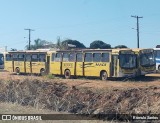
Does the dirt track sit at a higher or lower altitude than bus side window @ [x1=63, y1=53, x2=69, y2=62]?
lower

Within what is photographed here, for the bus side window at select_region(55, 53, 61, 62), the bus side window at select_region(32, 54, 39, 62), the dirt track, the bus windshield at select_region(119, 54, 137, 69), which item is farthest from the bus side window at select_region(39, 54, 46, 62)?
the bus windshield at select_region(119, 54, 137, 69)

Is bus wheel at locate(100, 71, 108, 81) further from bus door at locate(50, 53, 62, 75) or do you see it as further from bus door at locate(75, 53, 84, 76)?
bus door at locate(50, 53, 62, 75)

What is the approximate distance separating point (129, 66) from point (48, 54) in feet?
28.4

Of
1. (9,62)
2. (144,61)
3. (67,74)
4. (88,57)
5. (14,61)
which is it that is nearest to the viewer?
(144,61)

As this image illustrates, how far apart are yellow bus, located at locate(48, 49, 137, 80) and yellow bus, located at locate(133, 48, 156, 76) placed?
421 millimetres

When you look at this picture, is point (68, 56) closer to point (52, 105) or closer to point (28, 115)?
point (52, 105)

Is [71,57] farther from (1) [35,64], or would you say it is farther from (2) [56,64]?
(1) [35,64]

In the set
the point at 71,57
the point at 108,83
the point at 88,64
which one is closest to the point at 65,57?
the point at 71,57

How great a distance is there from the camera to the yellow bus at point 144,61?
29500 millimetres

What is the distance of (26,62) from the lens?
3734 centimetres

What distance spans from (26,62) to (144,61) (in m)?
12.3

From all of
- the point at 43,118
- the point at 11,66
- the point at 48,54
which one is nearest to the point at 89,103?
the point at 43,118

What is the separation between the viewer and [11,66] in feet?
129

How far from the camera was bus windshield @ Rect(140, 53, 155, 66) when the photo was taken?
29828 mm
